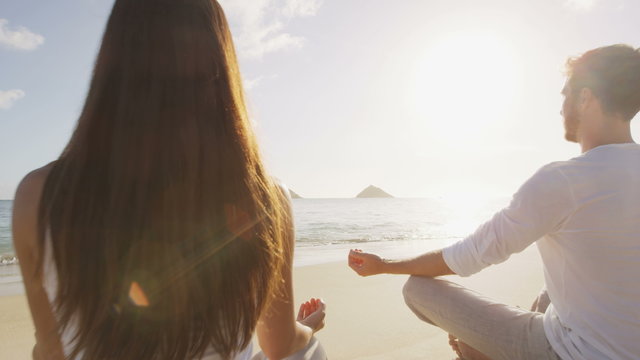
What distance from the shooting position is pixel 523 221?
5.68 feet

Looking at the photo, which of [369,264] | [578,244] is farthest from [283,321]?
[578,244]

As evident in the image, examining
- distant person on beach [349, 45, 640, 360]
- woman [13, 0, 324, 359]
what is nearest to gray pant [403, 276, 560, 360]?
distant person on beach [349, 45, 640, 360]

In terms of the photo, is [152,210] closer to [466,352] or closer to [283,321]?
[283,321]

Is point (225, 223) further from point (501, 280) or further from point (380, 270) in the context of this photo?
point (501, 280)

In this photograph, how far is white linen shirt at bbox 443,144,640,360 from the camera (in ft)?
5.11

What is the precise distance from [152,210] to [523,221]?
1.58 meters

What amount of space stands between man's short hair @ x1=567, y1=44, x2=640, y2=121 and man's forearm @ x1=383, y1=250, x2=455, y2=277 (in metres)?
1.12

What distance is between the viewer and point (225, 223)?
1.17m

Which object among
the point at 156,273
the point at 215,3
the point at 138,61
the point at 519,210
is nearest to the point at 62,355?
the point at 156,273

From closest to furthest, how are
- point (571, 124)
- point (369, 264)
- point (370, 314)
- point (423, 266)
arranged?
point (571, 124) < point (423, 266) < point (369, 264) < point (370, 314)

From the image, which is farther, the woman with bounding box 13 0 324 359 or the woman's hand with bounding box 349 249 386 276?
the woman's hand with bounding box 349 249 386 276

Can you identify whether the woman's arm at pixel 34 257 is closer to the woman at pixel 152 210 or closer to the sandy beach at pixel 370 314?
the woman at pixel 152 210

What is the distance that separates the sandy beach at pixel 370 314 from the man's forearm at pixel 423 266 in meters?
0.97

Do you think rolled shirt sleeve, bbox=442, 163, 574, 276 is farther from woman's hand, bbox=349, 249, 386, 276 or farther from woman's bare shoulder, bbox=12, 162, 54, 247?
woman's bare shoulder, bbox=12, 162, 54, 247
